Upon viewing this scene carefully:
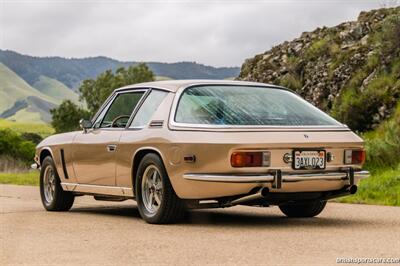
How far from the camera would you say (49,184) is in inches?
451

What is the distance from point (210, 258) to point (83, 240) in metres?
1.64

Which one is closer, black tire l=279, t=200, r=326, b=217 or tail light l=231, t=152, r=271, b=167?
tail light l=231, t=152, r=271, b=167

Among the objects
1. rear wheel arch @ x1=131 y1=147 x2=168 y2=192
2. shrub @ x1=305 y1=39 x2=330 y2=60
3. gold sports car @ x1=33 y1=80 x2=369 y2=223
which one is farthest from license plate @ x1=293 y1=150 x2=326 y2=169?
shrub @ x1=305 y1=39 x2=330 y2=60

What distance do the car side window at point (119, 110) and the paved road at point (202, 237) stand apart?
3.48ft

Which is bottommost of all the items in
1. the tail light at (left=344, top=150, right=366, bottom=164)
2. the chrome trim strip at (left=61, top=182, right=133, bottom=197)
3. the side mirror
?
the chrome trim strip at (left=61, top=182, right=133, bottom=197)

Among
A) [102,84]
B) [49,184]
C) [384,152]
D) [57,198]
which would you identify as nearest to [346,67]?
[384,152]

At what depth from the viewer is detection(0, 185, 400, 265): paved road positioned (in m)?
6.52

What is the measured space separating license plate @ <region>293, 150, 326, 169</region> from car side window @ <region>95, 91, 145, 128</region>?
2304 mm

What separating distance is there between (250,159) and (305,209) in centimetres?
178

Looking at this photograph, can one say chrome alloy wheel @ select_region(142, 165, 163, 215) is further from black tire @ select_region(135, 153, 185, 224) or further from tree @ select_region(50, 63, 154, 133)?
tree @ select_region(50, 63, 154, 133)

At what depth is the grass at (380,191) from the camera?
1195 cm

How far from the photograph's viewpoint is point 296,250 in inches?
267

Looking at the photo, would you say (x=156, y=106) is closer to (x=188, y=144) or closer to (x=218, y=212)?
(x=188, y=144)

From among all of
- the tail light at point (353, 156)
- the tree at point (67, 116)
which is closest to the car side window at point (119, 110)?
the tail light at point (353, 156)
